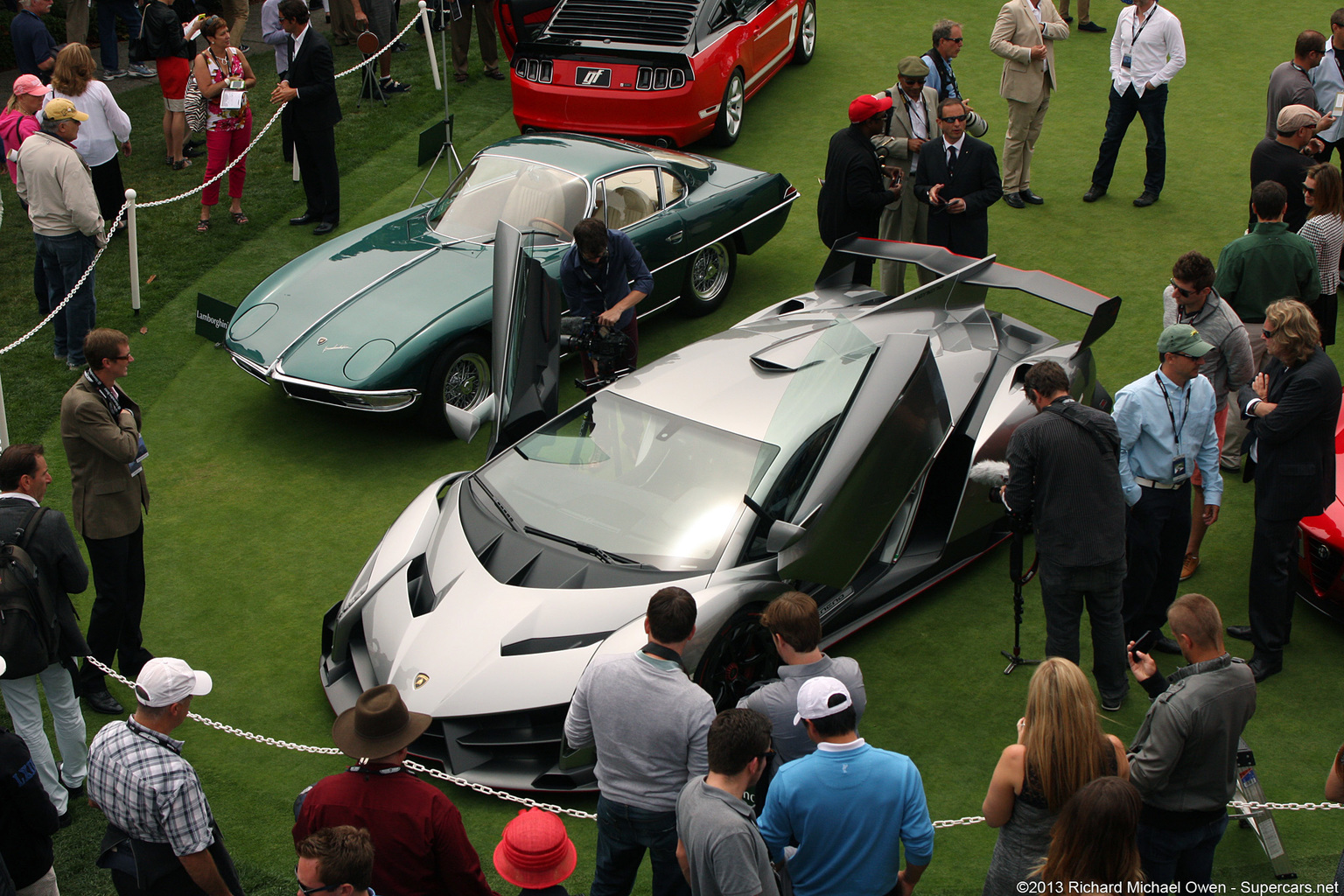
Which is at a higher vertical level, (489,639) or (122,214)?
(122,214)

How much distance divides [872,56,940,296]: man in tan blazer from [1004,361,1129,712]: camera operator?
3983mm

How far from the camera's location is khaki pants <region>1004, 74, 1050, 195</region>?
10469 mm

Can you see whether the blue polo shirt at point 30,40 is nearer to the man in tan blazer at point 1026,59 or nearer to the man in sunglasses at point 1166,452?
the man in tan blazer at point 1026,59

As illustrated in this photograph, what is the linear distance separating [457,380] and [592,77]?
453cm

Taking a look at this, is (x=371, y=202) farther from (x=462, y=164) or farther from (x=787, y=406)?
(x=787, y=406)

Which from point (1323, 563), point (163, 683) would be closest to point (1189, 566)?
point (1323, 563)

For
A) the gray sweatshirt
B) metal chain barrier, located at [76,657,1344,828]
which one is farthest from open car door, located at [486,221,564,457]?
the gray sweatshirt

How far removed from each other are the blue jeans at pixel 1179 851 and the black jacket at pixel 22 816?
3839 mm

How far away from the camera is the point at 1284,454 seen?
585cm

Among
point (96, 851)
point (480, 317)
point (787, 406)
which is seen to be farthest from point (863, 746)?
point (480, 317)

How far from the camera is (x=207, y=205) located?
11172 millimetres

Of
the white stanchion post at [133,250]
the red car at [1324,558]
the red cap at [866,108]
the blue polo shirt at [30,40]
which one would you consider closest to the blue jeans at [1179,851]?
the red car at [1324,558]

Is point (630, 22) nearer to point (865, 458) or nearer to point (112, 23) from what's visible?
point (112, 23)

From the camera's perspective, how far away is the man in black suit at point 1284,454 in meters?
5.70
